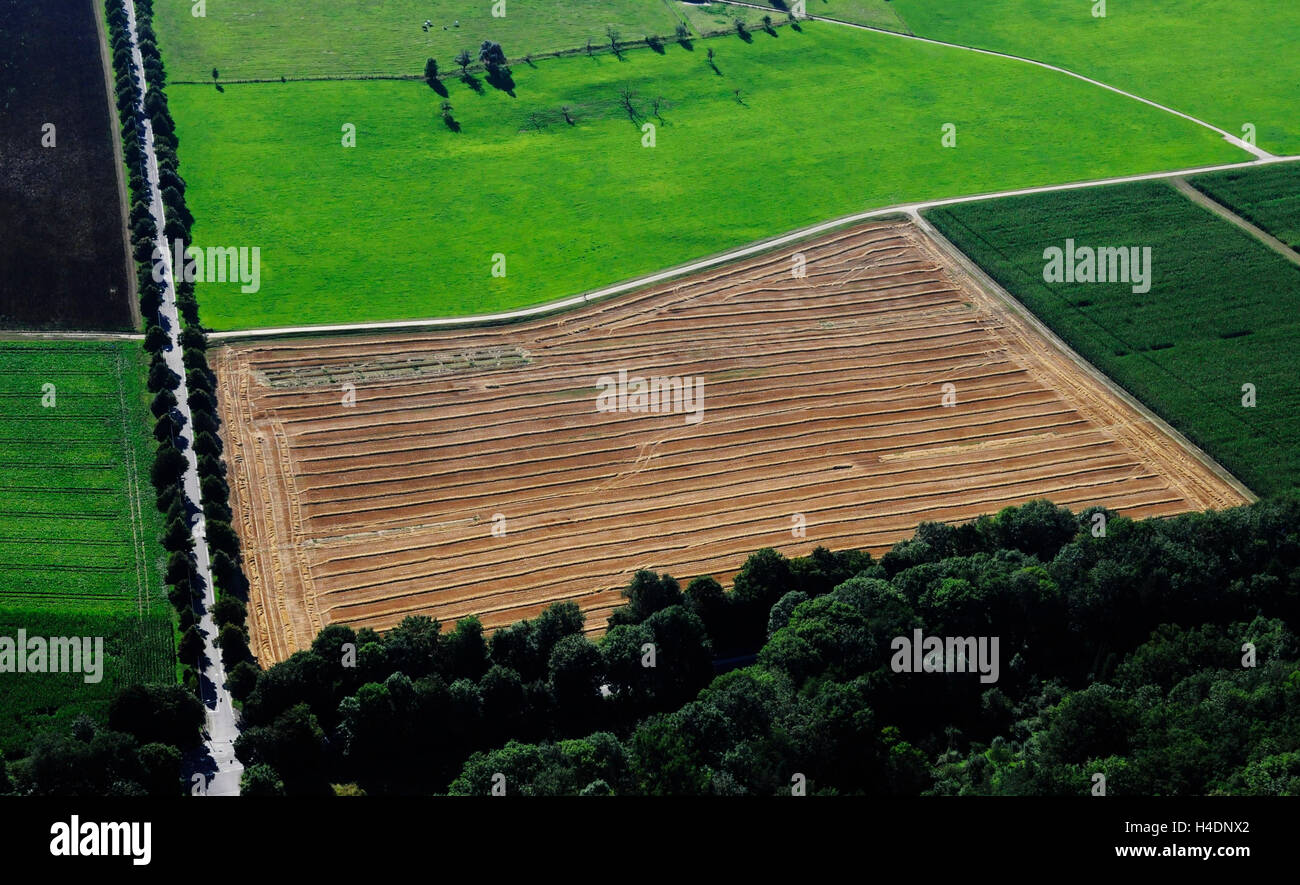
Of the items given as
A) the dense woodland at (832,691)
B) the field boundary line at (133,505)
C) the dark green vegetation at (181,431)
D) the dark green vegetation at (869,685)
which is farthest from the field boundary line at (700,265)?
the dark green vegetation at (869,685)

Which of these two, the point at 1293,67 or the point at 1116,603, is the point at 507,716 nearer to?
the point at 1116,603

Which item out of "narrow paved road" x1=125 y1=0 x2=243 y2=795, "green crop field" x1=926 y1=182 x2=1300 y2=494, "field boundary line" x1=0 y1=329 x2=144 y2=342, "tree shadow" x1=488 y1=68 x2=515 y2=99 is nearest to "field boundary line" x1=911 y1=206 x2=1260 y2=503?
"green crop field" x1=926 y1=182 x2=1300 y2=494

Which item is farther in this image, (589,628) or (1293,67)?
(1293,67)

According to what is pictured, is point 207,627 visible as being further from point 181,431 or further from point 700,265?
point 700,265

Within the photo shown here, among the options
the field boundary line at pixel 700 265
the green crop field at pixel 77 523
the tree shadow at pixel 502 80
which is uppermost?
the tree shadow at pixel 502 80

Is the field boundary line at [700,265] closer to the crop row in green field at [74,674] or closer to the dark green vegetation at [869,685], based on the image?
the crop row in green field at [74,674]

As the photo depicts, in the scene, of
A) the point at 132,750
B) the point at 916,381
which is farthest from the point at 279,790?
the point at 916,381

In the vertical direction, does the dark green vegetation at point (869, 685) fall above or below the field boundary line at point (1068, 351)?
below

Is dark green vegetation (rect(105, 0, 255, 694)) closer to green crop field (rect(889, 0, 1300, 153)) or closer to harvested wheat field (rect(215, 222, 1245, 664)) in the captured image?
harvested wheat field (rect(215, 222, 1245, 664))
